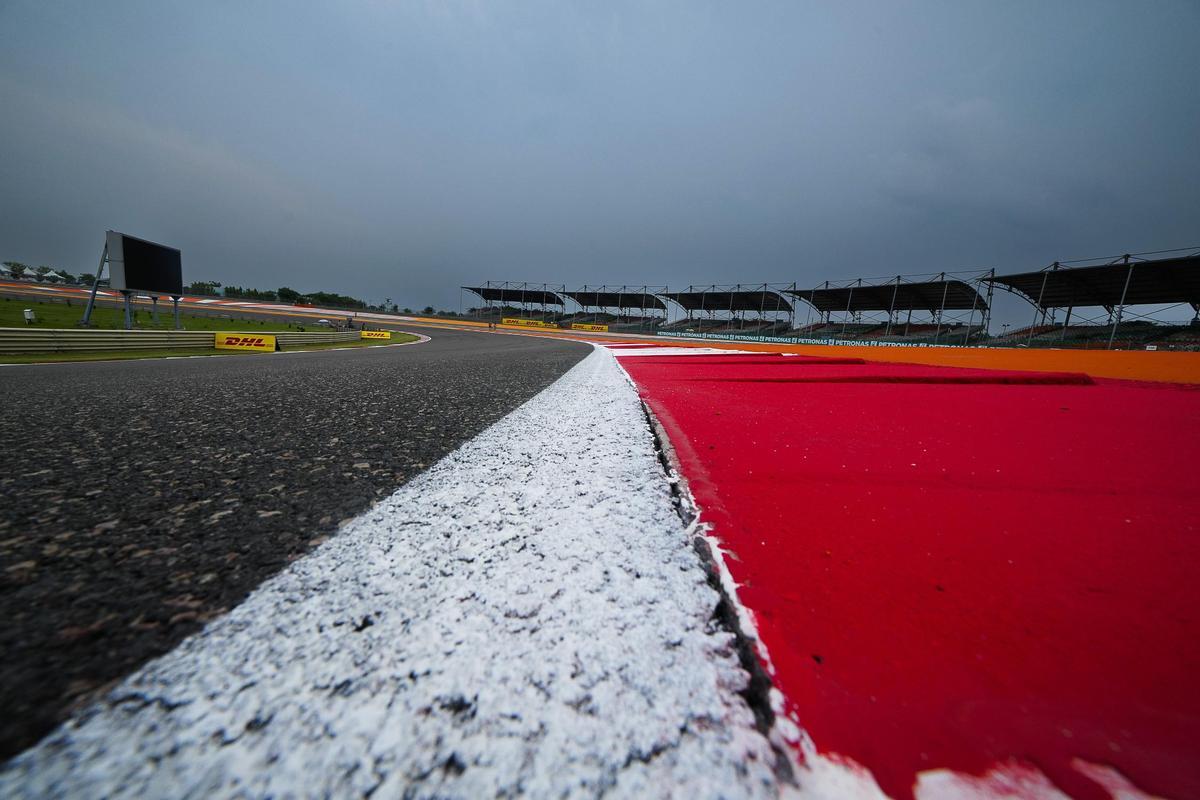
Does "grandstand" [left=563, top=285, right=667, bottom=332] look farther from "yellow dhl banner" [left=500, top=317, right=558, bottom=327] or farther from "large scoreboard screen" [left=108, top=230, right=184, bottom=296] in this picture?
"large scoreboard screen" [left=108, top=230, right=184, bottom=296]

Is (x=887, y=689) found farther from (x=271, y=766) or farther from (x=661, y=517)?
(x=271, y=766)

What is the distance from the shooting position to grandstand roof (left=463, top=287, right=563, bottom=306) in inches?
2235

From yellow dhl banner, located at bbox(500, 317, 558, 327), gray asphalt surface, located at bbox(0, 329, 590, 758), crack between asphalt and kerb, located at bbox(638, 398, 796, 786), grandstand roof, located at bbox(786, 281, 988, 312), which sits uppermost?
grandstand roof, located at bbox(786, 281, 988, 312)

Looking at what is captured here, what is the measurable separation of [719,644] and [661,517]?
39 cm

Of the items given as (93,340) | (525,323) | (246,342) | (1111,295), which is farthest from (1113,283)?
(525,323)

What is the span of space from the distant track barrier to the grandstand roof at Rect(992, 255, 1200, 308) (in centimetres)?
3796

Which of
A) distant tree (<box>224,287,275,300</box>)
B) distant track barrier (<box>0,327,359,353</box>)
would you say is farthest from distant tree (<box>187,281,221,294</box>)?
distant track barrier (<box>0,327,359,353</box>)

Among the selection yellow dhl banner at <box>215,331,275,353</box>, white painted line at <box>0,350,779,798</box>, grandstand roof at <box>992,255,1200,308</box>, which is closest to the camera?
white painted line at <box>0,350,779,798</box>

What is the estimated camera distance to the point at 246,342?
542 inches

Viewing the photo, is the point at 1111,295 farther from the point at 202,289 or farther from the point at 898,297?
the point at 202,289

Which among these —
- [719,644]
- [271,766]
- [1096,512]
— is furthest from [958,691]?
[1096,512]

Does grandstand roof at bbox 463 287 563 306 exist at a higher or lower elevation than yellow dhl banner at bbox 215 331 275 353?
higher

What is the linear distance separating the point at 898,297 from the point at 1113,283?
11.5m

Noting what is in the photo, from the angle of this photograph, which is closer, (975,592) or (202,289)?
(975,592)
